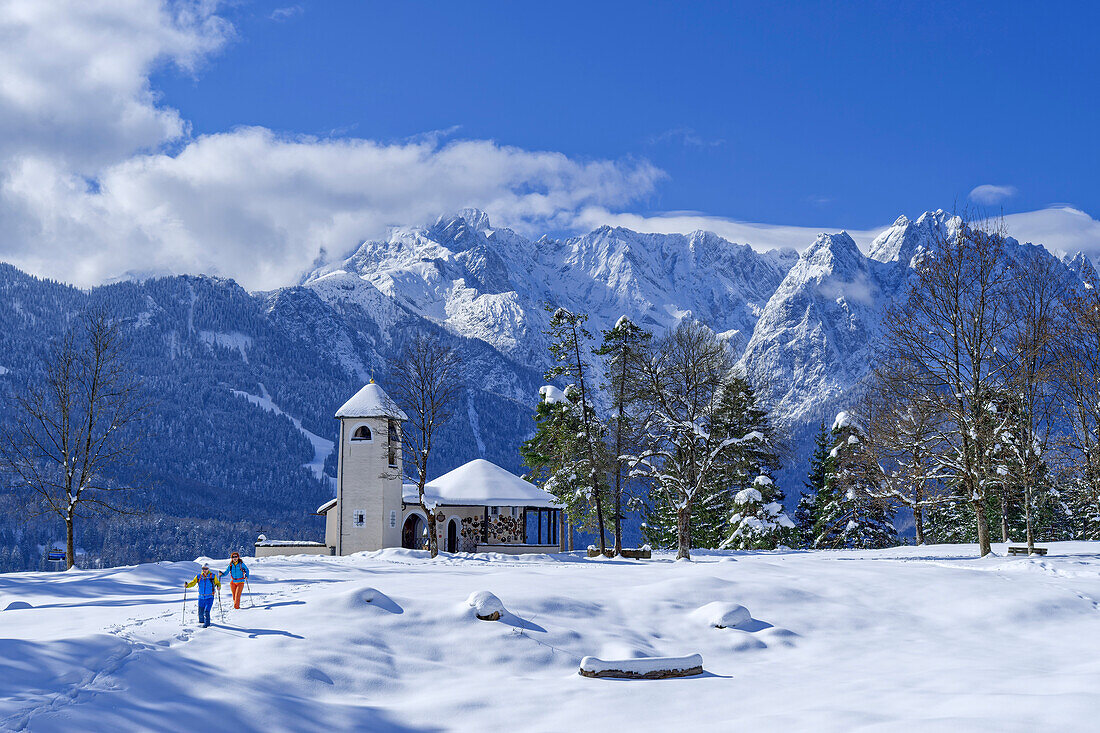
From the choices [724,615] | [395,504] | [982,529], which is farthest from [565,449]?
[724,615]

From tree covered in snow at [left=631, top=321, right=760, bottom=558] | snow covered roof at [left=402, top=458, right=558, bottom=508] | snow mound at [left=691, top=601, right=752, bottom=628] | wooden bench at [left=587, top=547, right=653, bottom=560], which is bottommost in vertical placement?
wooden bench at [left=587, top=547, right=653, bottom=560]

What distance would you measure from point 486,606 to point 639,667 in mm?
3996

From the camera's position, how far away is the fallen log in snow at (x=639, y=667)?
1545 cm

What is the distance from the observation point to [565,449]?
4694 centimetres

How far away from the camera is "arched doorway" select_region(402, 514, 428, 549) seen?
55.7 meters

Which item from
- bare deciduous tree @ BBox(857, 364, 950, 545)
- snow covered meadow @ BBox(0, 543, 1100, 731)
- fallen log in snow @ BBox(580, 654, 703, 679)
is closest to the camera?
snow covered meadow @ BBox(0, 543, 1100, 731)

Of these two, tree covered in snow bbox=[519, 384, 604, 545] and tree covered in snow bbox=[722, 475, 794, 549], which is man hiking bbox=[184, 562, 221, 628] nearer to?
tree covered in snow bbox=[519, 384, 604, 545]

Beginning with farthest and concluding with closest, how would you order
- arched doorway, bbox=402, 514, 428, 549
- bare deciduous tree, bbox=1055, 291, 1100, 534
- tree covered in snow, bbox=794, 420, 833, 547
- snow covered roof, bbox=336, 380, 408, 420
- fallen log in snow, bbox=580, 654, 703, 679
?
1. tree covered in snow, bbox=794, 420, 833, 547
2. arched doorway, bbox=402, 514, 428, 549
3. snow covered roof, bbox=336, 380, 408, 420
4. bare deciduous tree, bbox=1055, 291, 1100, 534
5. fallen log in snow, bbox=580, 654, 703, 679

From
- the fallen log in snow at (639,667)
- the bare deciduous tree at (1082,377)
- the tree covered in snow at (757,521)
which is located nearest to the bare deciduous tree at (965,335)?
the bare deciduous tree at (1082,377)

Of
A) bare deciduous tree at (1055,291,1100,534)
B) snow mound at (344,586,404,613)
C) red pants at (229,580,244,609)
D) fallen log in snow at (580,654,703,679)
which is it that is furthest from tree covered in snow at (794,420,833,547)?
red pants at (229,580,244,609)

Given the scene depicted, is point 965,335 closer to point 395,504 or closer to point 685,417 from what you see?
point 685,417

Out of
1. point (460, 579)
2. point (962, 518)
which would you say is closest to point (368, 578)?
point (460, 579)

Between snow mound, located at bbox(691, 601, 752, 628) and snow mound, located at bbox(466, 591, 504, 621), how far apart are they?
4.57m

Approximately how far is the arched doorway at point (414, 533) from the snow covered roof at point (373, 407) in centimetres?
797
